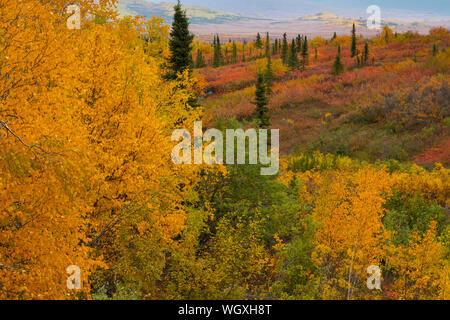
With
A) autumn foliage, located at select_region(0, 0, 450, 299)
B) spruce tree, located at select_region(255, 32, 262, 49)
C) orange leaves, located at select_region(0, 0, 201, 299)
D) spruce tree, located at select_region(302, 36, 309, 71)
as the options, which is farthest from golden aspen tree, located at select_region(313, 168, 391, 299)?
spruce tree, located at select_region(255, 32, 262, 49)

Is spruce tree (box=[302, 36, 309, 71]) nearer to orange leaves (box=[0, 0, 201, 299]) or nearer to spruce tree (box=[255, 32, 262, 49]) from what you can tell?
spruce tree (box=[255, 32, 262, 49])

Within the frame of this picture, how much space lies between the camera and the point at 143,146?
374 inches

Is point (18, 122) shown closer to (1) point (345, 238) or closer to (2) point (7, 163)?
(2) point (7, 163)

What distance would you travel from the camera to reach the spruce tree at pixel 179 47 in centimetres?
2155

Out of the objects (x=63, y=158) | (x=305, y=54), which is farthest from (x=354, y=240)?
(x=305, y=54)

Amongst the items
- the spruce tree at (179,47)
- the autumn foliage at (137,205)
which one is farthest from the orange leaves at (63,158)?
the spruce tree at (179,47)

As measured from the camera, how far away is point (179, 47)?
71.1ft

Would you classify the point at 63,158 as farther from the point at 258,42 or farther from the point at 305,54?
the point at 258,42

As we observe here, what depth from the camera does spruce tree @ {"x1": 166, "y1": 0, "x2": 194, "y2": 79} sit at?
21.5 meters

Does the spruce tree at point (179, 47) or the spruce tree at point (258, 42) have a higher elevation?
the spruce tree at point (258, 42)

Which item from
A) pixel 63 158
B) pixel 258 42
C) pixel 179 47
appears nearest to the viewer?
pixel 63 158

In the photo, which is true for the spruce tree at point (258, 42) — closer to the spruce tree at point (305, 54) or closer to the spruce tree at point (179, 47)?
the spruce tree at point (305, 54)
